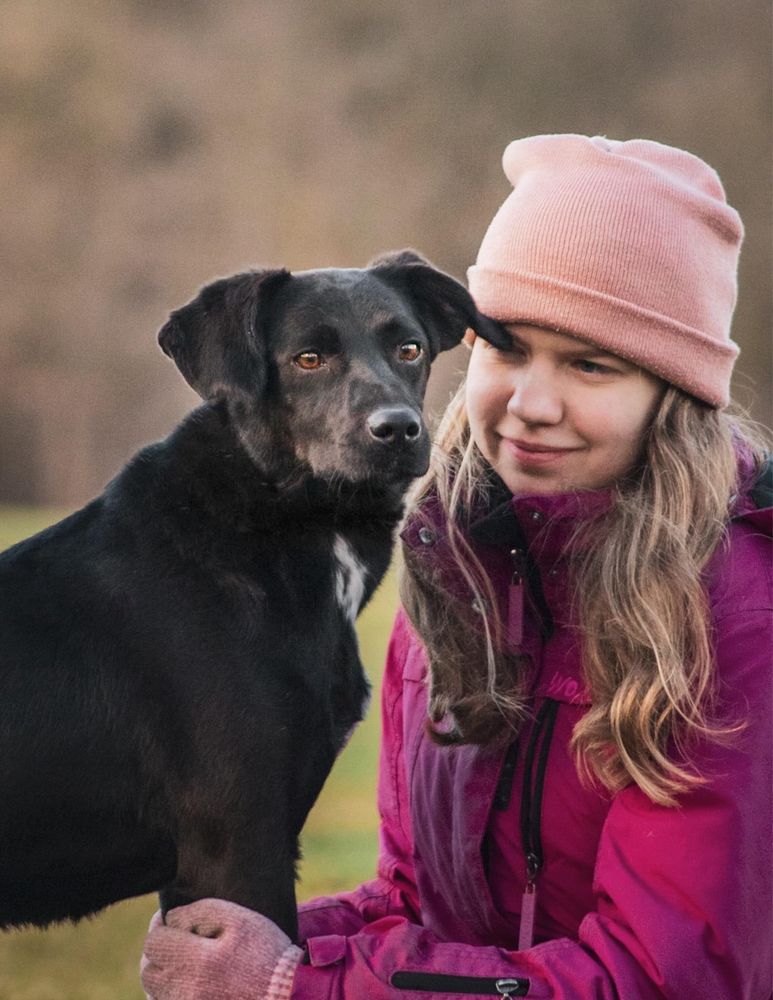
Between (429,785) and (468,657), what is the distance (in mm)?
266

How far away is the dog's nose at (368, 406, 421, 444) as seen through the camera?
7.25 feet

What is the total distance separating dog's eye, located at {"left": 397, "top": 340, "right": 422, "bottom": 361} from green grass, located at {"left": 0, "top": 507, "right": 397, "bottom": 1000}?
0.42m

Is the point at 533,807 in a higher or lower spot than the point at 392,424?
lower

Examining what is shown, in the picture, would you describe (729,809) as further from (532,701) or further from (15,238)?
(15,238)

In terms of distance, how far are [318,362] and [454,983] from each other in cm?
108

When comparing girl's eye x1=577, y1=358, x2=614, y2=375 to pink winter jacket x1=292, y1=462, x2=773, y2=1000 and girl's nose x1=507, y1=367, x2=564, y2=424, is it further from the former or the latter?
pink winter jacket x1=292, y1=462, x2=773, y2=1000

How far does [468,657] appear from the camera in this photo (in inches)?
88.4

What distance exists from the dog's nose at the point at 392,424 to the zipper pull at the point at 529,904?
73cm

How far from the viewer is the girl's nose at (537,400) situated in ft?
7.08

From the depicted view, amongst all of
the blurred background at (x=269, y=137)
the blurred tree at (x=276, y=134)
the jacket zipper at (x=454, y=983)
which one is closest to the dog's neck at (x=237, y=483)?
the jacket zipper at (x=454, y=983)

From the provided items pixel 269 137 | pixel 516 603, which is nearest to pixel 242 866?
pixel 516 603

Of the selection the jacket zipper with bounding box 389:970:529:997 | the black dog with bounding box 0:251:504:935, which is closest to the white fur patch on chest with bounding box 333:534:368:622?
the black dog with bounding box 0:251:504:935

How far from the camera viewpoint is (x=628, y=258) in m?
2.13

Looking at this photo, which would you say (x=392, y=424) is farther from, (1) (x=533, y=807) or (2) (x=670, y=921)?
(2) (x=670, y=921)
